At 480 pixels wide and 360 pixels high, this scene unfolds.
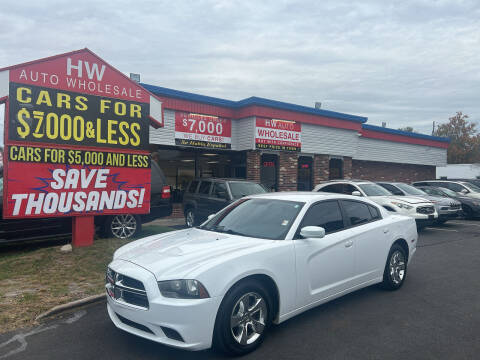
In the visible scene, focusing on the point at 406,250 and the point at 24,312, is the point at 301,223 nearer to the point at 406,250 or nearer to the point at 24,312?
the point at 406,250

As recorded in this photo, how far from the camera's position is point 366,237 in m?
5.16

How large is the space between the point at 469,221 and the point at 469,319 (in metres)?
12.6

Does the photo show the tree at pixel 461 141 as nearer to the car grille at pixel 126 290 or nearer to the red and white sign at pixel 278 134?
the red and white sign at pixel 278 134

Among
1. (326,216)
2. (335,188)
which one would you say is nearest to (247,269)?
(326,216)

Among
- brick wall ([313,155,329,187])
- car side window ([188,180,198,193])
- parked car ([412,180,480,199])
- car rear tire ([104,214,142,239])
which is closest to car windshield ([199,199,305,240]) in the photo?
car rear tire ([104,214,142,239])

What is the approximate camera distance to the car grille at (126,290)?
11.6 ft

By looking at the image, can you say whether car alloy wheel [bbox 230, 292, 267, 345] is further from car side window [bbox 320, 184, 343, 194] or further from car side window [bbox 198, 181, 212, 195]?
car side window [bbox 320, 184, 343, 194]

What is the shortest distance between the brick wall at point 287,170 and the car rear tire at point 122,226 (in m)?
8.67

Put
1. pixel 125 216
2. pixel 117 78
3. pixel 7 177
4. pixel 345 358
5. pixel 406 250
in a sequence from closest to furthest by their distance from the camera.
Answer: pixel 345 358, pixel 406 250, pixel 7 177, pixel 117 78, pixel 125 216

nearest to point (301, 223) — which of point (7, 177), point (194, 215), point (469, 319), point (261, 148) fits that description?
point (469, 319)

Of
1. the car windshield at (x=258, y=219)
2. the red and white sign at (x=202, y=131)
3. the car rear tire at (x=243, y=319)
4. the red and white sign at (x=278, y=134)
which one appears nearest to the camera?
the car rear tire at (x=243, y=319)

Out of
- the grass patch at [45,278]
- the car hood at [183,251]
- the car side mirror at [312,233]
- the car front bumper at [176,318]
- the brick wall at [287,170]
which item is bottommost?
the grass patch at [45,278]

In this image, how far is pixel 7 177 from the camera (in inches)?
294

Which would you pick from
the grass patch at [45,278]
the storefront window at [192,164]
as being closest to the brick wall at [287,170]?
the storefront window at [192,164]
